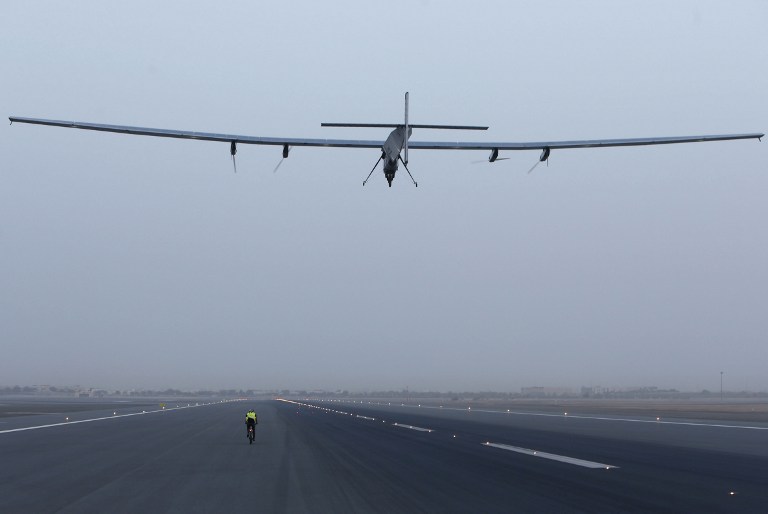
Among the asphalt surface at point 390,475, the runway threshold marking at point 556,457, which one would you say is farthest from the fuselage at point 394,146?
the runway threshold marking at point 556,457

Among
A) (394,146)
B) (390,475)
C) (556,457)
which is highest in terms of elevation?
(394,146)

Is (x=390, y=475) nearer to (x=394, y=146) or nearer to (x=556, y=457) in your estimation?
(x=556, y=457)

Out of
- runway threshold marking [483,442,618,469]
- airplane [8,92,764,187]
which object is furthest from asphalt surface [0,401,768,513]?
airplane [8,92,764,187]

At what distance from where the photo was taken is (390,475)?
1733cm

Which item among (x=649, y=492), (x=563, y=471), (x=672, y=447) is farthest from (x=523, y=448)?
(x=649, y=492)

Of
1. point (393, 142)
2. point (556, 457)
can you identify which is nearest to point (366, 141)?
point (393, 142)

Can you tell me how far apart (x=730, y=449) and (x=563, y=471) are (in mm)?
8699

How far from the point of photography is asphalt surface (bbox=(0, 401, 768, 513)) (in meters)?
12.9

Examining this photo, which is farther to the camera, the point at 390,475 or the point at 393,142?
the point at 393,142

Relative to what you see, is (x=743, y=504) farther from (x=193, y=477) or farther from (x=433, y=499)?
(x=193, y=477)

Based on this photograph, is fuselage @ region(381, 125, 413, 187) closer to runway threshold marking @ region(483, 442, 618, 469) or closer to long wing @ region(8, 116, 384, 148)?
long wing @ region(8, 116, 384, 148)

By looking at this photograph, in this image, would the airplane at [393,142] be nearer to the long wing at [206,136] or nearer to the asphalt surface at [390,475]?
the long wing at [206,136]

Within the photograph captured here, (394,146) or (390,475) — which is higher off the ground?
(394,146)

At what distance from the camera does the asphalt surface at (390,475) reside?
42.4 ft
